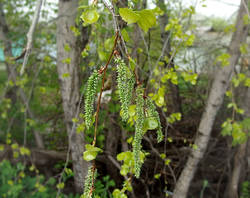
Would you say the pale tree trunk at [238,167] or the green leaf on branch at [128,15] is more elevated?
the green leaf on branch at [128,15]

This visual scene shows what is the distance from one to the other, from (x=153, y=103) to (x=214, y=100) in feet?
3.30

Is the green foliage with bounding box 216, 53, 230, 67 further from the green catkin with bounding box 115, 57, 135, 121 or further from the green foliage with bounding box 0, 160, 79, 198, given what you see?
the green foliage with bounding box 0, 160, 79, 198

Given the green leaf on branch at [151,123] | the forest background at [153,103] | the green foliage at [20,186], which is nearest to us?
the green leaf on branch at [151,123]

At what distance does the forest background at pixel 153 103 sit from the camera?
1749 mm

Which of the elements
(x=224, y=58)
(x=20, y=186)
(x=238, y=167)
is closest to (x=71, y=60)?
(x=224, y=58)

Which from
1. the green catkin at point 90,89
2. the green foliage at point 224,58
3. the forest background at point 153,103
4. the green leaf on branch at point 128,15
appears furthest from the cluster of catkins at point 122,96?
the green foliage at point 224,58

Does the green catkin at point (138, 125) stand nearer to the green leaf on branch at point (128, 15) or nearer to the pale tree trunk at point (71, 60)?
the green leaf on branch at point (128, 15)

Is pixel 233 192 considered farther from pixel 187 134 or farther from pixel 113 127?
pixel 113 127

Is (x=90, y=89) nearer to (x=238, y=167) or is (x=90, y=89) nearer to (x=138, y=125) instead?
(x=138, y=125)

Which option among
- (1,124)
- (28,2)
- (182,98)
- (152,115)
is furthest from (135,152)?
(1,124)

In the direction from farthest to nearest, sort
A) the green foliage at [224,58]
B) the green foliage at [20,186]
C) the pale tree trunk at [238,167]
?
the pale tree trunk at [238,167], the green foliage at [20,186], the green foliage at [224,58]

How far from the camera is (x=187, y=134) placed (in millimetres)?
2680

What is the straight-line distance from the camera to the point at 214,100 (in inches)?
83.5

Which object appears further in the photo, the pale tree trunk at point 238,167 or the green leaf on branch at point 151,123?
the pale tree trunk at point 238,167
